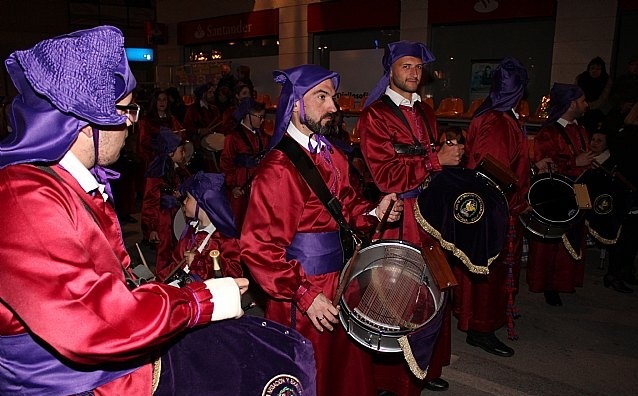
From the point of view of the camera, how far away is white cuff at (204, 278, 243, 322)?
179 centimetres

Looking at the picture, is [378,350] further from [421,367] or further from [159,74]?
[159,74]

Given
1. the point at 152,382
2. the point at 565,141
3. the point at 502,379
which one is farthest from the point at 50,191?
the point at 565,141

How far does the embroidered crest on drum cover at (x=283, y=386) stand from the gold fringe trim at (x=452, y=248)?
82.2 inches

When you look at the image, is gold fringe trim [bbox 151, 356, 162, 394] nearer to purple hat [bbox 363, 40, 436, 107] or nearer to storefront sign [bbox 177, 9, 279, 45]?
purple hat [bbox 363, 40, 436, 107]

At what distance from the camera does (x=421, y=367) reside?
2596 mm

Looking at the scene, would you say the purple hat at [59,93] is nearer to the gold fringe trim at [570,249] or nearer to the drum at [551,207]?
the drum at [551,207]

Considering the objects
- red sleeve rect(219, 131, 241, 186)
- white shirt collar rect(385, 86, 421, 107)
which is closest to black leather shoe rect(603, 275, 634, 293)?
white shirt collar rect(385, 86, 421, 107)

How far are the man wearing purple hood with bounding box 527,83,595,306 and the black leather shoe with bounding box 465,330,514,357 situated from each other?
131 centimetres

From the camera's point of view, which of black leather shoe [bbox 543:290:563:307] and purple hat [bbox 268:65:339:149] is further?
black leather shoe [bbox 543:290:563:307]

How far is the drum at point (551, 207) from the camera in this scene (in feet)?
15.3

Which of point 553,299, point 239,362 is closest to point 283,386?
point 239,362

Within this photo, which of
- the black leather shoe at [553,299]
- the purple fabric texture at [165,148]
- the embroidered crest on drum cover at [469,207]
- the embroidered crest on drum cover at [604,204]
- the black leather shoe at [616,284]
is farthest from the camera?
the purple fabric texture at [165,148]

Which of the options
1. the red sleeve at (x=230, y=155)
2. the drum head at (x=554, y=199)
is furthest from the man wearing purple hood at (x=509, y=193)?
the red sleeve at (x=230, y=155)

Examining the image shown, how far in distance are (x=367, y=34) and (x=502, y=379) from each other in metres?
11.5
